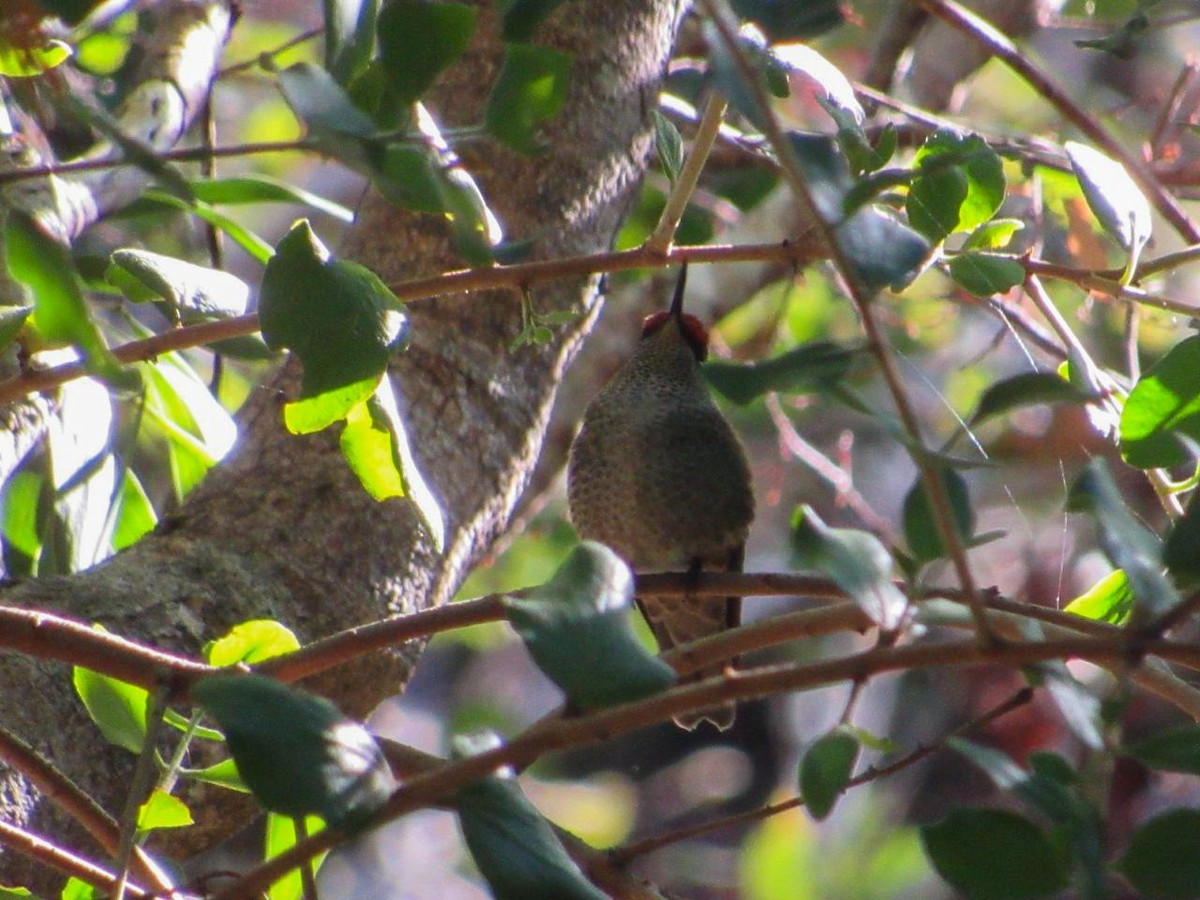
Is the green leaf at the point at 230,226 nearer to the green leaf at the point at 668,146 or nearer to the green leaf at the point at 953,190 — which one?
the green leaf at the point at 668,146

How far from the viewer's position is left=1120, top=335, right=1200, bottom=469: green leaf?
124 cm

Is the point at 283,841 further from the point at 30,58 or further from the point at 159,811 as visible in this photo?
the point at 30,58

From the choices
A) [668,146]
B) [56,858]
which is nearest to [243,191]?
[668,146]

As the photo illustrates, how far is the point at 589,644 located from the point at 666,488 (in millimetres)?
1665

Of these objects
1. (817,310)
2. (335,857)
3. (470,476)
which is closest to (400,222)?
(470,476)

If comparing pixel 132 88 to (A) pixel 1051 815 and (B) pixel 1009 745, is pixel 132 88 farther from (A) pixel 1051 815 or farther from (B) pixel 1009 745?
(B) pixel 1009 745

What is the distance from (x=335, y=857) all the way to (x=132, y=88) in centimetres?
351

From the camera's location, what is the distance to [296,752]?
2.79 ft

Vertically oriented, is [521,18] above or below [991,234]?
above

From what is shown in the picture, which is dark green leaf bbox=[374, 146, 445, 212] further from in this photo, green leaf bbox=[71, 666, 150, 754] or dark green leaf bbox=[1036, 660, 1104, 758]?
green leaf bbox=[71, 666, 150, 754]

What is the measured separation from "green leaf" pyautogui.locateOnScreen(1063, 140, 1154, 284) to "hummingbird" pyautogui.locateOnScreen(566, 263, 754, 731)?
1.10 m

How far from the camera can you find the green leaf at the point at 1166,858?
82cm

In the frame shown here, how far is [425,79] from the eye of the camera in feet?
3.30

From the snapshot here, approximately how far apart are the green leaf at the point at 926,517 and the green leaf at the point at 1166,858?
210 millimetres
